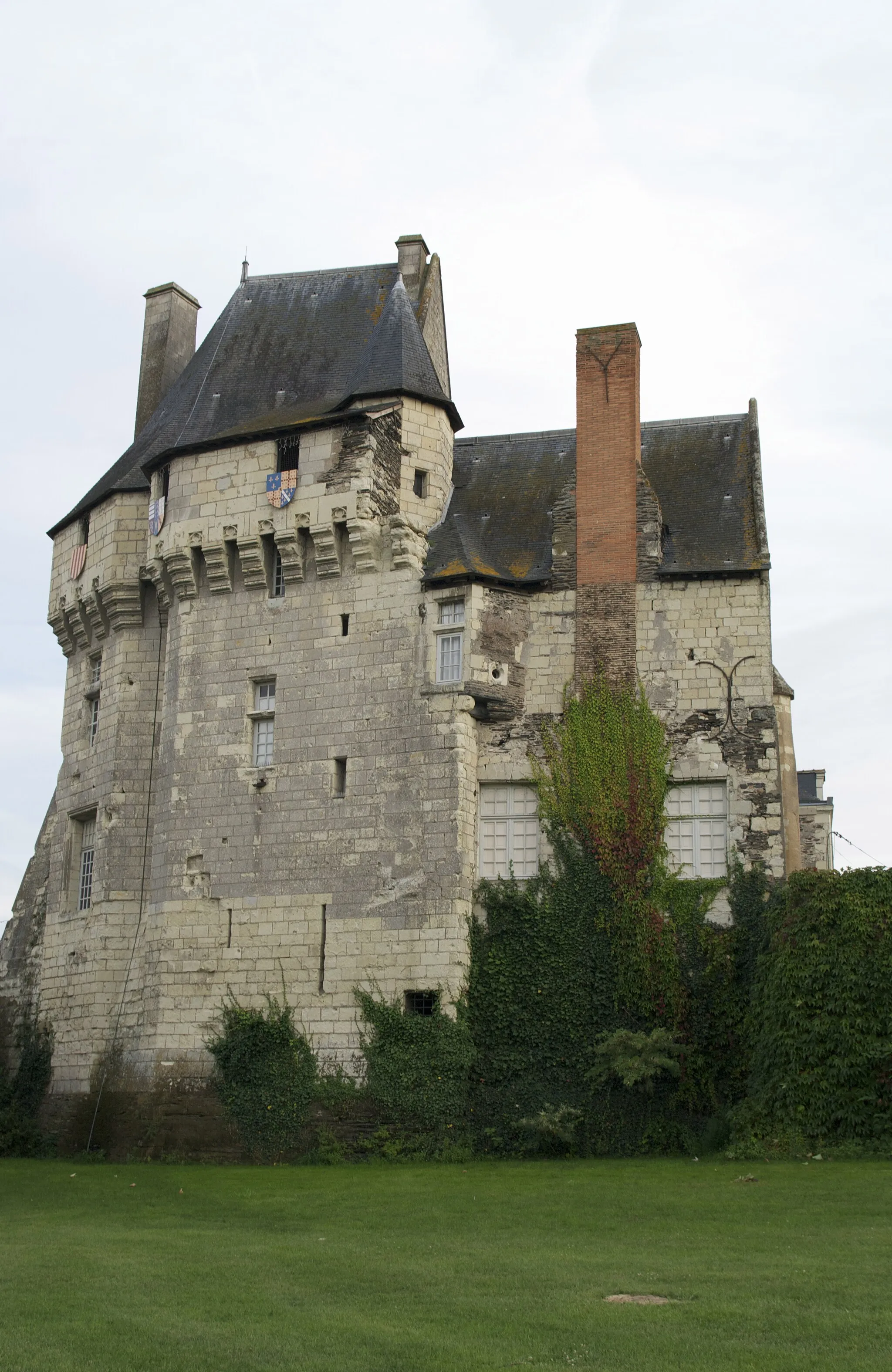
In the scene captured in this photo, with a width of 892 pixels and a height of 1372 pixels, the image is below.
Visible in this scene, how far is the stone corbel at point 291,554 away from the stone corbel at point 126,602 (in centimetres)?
318

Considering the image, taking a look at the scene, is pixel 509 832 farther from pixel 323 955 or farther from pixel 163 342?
pixel 163 342

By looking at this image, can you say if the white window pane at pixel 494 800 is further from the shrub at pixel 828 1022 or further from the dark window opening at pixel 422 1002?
the shrub at pixel 828 1022

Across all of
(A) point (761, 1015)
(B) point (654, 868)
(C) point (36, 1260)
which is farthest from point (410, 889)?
(C) point (36, 1260)

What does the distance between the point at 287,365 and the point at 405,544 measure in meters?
5.17

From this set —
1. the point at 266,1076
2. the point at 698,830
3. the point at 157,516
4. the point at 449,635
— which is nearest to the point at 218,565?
the point at 157,516

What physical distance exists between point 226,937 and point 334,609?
5722mm

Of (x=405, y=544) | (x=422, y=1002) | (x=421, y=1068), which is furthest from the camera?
(x=405, y=544)

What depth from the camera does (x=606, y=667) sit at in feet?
79.9

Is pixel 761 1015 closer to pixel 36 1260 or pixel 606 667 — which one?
pixel 606 667

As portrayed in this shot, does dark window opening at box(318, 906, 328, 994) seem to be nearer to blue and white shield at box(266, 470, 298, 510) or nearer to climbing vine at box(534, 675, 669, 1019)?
climbing vine at box(534, 675, 669, 1019)

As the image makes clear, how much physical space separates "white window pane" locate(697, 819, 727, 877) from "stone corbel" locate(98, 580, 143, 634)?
430 inches

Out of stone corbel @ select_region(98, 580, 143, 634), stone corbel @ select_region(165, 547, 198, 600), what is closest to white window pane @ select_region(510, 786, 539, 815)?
stone corbel @ select_region(165, 547, 198, 600)

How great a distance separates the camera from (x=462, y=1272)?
1293 cm

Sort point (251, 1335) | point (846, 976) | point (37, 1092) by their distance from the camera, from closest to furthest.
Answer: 1. point (251, 1335)
2. point (846, 976)
3. point (37, 1092)
